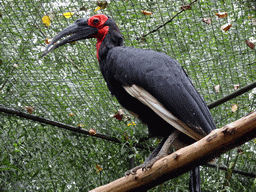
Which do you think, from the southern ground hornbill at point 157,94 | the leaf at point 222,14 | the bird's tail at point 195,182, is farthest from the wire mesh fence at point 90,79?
the bird's tail at point 195,182

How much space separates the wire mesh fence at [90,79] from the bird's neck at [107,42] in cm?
23

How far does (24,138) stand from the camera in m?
2.31

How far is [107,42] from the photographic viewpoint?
72.6 inches

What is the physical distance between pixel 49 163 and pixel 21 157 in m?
0.20

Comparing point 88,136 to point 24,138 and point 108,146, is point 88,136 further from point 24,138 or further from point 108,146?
point 24,138

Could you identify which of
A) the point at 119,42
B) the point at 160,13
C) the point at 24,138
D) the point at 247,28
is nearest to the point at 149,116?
the point at 119,42

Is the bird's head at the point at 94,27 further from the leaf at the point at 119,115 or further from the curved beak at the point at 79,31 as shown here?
the leaf at the point at 119,115

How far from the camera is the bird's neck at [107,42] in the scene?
5.93ft

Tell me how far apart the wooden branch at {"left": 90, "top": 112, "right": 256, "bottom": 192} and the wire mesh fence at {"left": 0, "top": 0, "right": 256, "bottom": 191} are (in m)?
0.76

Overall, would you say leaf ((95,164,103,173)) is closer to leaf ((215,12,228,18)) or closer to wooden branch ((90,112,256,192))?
wooden branch ((90,112,256,192))

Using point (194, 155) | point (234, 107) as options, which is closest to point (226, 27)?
point (234, 107)

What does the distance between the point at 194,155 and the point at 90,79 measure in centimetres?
123

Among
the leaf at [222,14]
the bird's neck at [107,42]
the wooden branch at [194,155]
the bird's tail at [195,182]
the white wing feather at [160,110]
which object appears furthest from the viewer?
the leaf at [222,14]

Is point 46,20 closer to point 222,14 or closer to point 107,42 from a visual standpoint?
point 107,42
